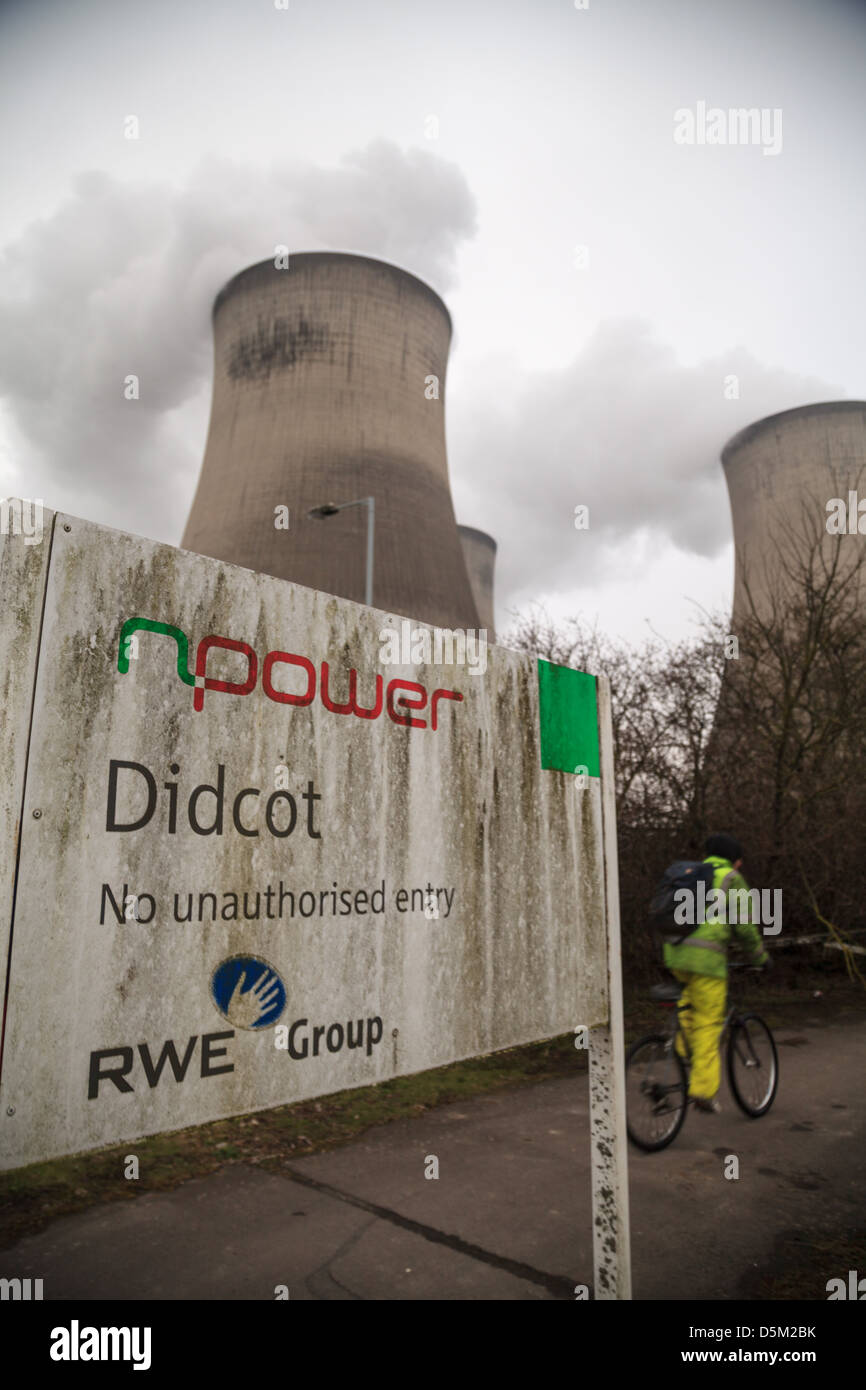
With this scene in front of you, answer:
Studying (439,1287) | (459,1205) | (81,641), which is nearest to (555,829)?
(81,641)

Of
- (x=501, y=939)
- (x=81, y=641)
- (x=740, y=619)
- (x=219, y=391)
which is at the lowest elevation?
(x=501, y=939)

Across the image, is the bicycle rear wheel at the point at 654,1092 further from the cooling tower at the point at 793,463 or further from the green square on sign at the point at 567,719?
the cooling tower at the point at 793,463

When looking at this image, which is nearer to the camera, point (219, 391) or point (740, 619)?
point (740, 619)

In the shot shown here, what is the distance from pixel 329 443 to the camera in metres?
21.5

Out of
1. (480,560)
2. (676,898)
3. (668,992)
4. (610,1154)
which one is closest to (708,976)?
(668,992)

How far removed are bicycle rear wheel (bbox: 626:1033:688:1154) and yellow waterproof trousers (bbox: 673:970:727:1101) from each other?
0.22ft

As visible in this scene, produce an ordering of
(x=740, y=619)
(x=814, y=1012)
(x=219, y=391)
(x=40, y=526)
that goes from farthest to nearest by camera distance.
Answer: (x=219, y=391) < (x=740, y=619) < (x=814, y=1012) < (x=40, y=526)

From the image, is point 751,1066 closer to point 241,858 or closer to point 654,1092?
point 654,1092

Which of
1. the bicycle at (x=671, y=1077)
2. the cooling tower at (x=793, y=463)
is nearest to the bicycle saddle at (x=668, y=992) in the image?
the bicycle at (x=671, y=1077)

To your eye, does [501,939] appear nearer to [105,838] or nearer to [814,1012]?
[105,838]

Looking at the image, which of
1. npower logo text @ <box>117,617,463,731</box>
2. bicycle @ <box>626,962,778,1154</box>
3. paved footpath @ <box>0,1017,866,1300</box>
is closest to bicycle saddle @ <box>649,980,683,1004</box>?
bicycle @ <box>626,962,778,1154</box>

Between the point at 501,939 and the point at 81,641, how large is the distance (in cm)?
116

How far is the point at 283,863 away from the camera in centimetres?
160
